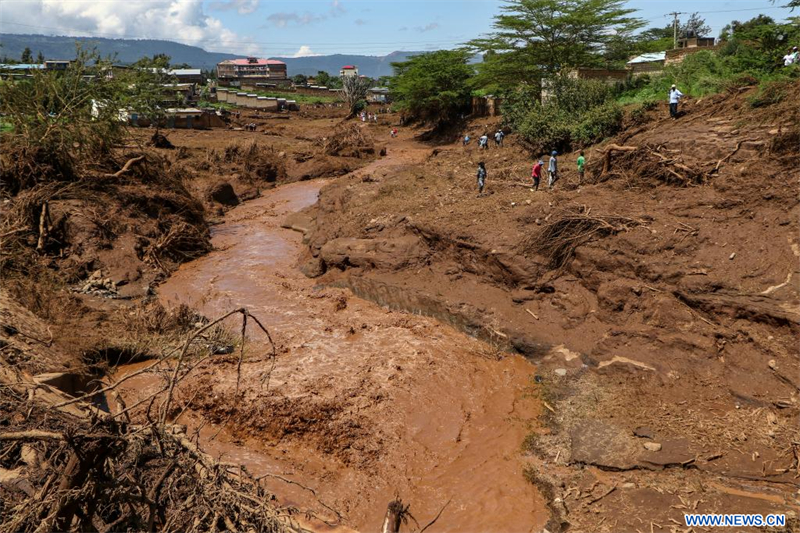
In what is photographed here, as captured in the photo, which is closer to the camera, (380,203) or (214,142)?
(380,203)

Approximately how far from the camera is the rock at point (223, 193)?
72.3 ft

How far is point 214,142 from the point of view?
108 feet

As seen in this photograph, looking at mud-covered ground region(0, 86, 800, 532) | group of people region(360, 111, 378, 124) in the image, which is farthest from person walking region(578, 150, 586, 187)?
group of people region(360, 111, 378, 124)

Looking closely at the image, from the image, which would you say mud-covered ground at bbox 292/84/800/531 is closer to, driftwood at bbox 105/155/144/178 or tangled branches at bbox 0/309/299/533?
tangled branches at bbox 0/309/299/533

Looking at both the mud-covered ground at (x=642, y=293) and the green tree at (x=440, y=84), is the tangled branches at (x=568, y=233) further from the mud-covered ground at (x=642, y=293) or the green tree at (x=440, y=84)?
the green tree at (x=440, y=84)

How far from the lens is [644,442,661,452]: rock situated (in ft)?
23.9

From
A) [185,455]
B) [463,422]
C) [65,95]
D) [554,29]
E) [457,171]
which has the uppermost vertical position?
[554,29]

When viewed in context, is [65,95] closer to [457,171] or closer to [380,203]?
[380,203]

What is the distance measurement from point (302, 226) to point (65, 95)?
25.4 feet

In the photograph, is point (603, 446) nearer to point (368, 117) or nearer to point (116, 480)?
point (116, 480)

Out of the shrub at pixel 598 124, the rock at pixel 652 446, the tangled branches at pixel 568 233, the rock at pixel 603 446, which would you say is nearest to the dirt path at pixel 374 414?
the rock at pixel 603 446

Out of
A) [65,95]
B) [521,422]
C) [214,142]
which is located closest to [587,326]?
[521,422]

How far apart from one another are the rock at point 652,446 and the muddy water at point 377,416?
5.29 ft

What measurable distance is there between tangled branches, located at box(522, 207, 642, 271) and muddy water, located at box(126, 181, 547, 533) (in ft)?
7.68
